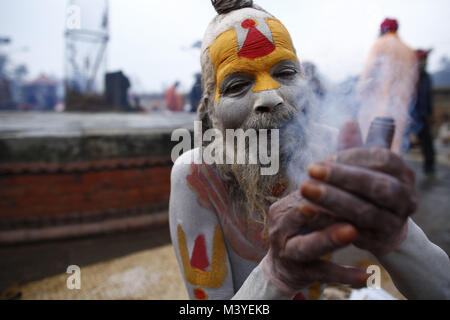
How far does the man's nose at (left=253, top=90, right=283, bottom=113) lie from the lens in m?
1.06

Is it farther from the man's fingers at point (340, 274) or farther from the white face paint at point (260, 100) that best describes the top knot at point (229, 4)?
the man's fingers at point (340, 274)

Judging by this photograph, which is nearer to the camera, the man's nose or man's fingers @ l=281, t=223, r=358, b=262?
man's fingers @ l=281, t=223, r=358, b=262

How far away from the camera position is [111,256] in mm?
3301

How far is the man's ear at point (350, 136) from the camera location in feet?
2.30

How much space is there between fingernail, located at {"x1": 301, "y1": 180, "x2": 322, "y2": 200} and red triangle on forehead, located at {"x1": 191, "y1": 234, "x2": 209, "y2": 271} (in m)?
0.76

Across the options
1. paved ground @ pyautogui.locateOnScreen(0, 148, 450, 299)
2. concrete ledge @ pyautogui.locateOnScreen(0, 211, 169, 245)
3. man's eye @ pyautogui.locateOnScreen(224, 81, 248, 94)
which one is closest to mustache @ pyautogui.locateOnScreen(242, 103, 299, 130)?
man's eye @ pyautogui.locateOnScreen(224, 81, 248, 94)

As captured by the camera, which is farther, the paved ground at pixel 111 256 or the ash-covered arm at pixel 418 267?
the paved ground at pixel 111 256

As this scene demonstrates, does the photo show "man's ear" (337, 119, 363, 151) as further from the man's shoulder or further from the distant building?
the distant building

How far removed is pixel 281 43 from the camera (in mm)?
1167

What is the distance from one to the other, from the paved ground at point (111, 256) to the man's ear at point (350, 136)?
2322 mm

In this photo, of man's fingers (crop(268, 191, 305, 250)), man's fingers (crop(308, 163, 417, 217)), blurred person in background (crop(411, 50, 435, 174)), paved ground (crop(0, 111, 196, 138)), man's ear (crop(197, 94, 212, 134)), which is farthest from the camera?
blurred person in background (crop(411, 50, 435, 174))

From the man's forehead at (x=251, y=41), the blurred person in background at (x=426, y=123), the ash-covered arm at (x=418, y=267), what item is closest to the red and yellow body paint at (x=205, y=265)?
the ash-covered arm at (x=418, y=267)

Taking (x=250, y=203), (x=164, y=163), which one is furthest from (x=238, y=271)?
(x=164, y=163)

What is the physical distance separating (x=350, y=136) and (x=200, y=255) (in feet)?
2.86
